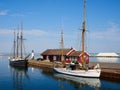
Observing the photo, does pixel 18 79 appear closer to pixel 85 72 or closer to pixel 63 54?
pixel 85 72

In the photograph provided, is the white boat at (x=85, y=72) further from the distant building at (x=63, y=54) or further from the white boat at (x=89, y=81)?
the distant building at (x=63, y=54)

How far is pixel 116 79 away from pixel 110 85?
4.25 metres

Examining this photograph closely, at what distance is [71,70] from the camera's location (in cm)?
5088

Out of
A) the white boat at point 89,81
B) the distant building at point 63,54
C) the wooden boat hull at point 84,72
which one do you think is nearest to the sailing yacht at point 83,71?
the wooden boat hull at point 84,72

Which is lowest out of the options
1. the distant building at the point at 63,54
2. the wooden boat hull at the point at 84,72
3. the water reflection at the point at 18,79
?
the water reflection at the point at 18,79

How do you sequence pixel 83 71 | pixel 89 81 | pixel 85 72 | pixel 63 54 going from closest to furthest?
1. pixel 89 81
2. pixel 85 72
3. pixel 83 71
4. pixel 63 54

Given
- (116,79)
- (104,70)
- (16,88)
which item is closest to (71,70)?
(104,70)

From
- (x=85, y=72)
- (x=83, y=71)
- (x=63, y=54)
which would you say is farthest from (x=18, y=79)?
(x=63, y=54)

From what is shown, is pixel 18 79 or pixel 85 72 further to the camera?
pixel 18 79

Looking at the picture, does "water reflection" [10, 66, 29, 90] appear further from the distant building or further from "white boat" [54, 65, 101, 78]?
the distant building

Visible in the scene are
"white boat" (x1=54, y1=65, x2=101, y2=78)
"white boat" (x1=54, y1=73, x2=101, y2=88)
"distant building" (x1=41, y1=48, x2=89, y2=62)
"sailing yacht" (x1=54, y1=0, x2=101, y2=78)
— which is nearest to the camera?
"white boat" (x1=54, y1=73, x2=101, y2=88)

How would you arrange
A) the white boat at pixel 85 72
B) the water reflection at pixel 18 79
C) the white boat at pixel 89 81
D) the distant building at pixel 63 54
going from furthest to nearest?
the distant building at pixel 63 54 → the white boat at pixel 85 72 → the white boat at pixel 89 81 → the water reflection at pixel 18 79

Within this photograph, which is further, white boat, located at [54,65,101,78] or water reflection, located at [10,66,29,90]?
white boat, located at [54,65,101,78]

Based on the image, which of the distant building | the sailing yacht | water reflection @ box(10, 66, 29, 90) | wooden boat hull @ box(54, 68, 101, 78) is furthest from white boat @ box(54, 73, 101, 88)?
the distant building
